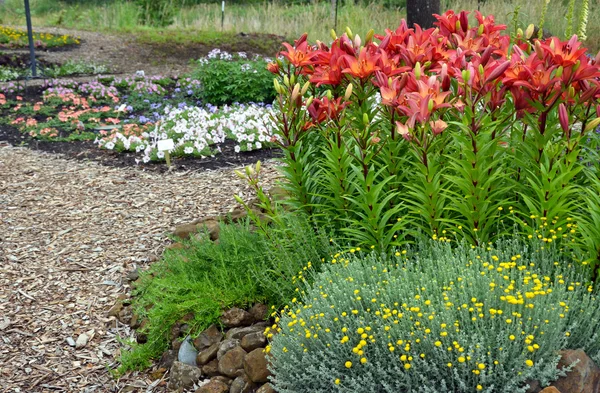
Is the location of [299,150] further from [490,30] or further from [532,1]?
[532,1]

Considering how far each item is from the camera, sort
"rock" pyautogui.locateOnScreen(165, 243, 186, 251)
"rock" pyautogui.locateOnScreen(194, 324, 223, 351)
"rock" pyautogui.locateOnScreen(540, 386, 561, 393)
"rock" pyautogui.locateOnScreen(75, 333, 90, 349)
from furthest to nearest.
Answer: "rock" pyautogui.locateOnScreen(165, 243, 186, 251) → "rock" pyautogui.locateOnScreen(75, 333, 90, 349) → "rock" pyautogui.locateOnScreen(194, 324, 223, 351) → "rock" pyautogui.locateOnScreen(540, 386, 561, 393)

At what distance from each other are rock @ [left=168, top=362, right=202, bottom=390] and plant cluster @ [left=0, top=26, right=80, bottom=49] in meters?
12.6

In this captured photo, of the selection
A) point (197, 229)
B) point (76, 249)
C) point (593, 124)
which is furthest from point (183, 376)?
point (593, 124)

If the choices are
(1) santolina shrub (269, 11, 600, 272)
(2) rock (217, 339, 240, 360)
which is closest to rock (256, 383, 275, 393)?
(2) rock (217, 339, 240, 360)

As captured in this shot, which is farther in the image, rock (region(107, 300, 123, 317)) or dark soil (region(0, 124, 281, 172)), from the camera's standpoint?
dark soil (region(0, 124, 281, 172))

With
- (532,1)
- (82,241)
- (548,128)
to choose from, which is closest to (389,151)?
(548,128)

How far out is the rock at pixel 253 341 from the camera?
3.11 metres

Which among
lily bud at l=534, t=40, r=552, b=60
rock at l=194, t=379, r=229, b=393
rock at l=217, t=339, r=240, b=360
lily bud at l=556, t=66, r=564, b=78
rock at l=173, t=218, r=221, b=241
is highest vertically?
lily bud at l=534, t=40, r=552, b=60

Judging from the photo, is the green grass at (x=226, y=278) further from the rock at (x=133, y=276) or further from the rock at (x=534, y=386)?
the rock at (x=534, y=386)

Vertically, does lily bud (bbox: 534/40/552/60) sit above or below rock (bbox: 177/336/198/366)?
above

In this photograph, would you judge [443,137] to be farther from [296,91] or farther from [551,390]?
[551,390]

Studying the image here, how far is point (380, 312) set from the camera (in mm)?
2506

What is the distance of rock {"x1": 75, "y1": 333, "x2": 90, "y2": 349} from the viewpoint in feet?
12.1

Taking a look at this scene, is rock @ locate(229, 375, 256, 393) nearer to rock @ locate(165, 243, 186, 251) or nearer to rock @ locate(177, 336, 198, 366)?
rock @ locate(177, 336, 198, 366)
